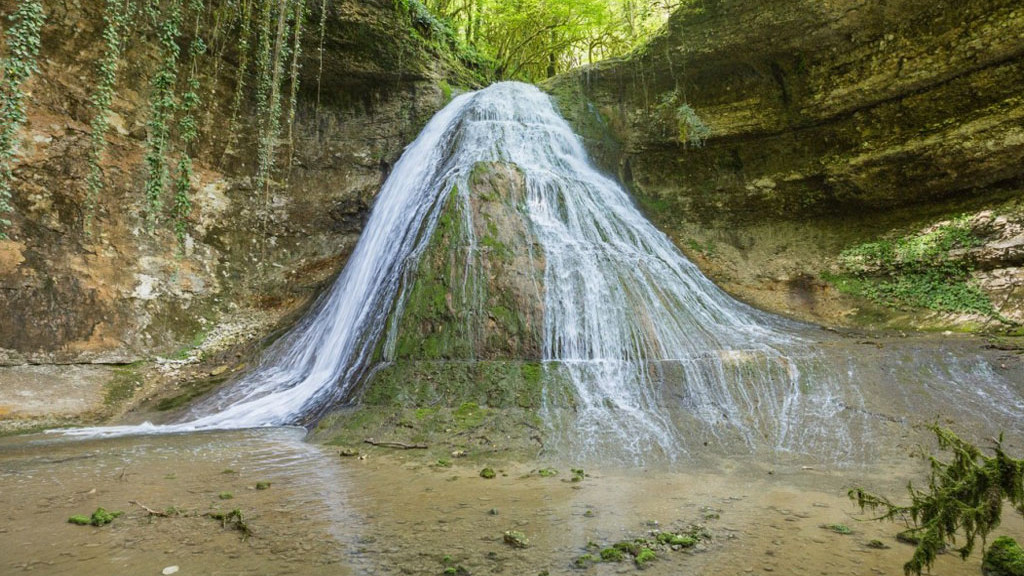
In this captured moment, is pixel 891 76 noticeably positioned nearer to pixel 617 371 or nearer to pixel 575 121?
pixel 575 121

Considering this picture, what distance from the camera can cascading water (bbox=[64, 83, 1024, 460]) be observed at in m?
4.85

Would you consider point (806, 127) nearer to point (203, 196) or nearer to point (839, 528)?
point (839, 528)

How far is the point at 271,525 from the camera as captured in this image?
2637mm

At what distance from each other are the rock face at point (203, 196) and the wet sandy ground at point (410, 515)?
4.09 meters

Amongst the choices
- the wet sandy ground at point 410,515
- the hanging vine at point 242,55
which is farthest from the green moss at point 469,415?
the hanging vine at point 242,55

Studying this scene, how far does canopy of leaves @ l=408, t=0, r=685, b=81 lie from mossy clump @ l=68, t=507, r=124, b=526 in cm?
1377

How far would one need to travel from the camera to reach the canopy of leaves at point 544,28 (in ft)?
50.5

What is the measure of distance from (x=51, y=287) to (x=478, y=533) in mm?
8154

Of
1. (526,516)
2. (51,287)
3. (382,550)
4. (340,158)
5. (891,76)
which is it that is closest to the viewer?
(382,550)

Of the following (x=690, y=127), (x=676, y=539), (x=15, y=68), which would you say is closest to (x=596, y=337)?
(x=676, y=539)

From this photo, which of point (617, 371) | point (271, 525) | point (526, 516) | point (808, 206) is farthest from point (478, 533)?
point (808, 206)

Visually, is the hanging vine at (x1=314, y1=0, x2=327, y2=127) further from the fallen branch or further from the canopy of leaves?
the fallen branch

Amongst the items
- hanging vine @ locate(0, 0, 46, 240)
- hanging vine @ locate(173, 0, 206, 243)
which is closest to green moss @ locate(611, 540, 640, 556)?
hanging vine @ locate(0, 0, 46, 240)

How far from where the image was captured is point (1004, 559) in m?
2.00
